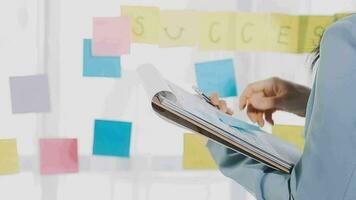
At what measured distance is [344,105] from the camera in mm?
350

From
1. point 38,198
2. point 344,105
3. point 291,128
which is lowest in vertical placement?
point 38,198

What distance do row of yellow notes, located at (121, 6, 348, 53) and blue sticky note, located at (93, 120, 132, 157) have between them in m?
0.14

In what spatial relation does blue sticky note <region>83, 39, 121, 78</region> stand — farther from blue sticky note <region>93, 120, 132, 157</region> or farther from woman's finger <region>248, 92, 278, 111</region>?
woman's finger <region>248, 92, 278, 111</region>

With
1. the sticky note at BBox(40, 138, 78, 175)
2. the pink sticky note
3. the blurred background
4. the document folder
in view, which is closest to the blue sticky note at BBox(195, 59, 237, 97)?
the blurred background

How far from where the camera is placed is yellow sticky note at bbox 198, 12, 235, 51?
815 millimetres

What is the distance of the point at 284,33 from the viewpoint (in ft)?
2.76

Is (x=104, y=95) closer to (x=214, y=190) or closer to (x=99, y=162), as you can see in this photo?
(x=99, y=162)

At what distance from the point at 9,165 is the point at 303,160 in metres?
0.55

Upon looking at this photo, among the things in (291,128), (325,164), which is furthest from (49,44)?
(325,164)

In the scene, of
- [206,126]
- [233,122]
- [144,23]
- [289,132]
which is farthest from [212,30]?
[206,126]

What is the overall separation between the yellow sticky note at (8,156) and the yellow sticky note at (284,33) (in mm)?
451

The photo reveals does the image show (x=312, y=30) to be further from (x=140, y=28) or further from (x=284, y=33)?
(x=140, y=28)

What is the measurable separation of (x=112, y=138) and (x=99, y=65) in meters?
0.12

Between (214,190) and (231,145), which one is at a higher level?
(231,145)
